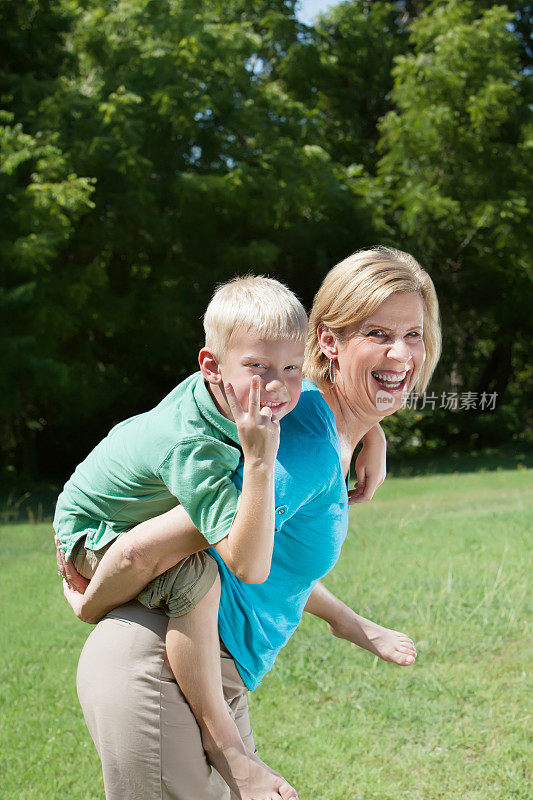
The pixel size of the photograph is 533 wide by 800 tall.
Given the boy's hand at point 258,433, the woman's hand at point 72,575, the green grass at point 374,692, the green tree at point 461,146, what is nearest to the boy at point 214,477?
the boy's hand at point 258,433

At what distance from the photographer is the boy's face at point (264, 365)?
68.6 inches

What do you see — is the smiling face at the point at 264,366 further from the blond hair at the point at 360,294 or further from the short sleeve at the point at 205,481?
the blond hair at the point at 360,294

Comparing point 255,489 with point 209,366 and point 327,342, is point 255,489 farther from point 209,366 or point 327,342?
point 327,342

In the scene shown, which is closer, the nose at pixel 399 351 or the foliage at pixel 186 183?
the nose at pixel 399 351

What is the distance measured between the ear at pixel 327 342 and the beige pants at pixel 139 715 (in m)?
0.80

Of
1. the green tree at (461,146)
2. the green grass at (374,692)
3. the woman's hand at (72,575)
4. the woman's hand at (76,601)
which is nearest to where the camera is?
the woman's hand at (76,601)

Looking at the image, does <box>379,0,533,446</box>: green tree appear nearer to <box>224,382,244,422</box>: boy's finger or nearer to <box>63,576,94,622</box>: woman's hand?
<box>63,576,94,622</box>: woman's hand

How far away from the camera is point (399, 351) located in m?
2.09

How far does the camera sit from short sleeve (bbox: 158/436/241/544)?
168 centimetres

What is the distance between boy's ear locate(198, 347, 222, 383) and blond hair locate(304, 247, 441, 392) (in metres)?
0.43

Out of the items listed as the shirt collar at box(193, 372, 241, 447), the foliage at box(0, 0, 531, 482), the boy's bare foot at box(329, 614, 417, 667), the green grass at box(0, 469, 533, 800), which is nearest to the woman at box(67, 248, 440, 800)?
the shirt collar at box(193, 372, 241, 447)

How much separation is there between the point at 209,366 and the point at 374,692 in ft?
12.2

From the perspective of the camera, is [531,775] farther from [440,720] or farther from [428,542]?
[428,542]

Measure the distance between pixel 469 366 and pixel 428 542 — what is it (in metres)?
16.3
